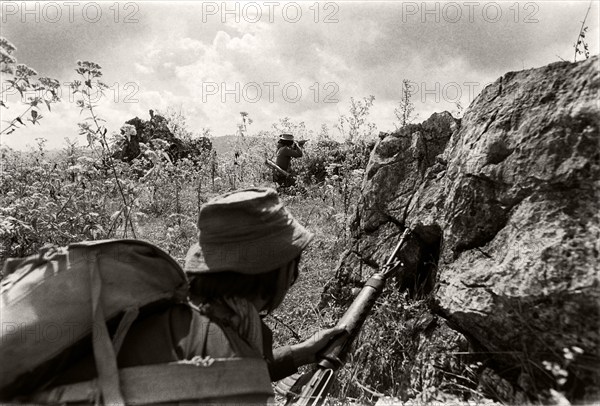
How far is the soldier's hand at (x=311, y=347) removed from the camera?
266 cm

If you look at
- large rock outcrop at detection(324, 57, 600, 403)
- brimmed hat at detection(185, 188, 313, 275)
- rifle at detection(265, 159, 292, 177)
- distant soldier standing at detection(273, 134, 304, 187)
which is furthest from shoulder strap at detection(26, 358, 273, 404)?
rifle at detection(265, 159, 292, 177)

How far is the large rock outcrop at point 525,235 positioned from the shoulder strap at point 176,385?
1.30 m

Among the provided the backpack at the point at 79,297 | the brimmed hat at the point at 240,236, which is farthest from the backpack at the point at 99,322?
the brimmed hat at the point at 240,236

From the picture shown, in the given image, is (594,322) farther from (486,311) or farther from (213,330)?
(213,330)

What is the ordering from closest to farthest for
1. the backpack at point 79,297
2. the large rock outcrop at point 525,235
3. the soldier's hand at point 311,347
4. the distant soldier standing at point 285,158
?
1. the backpack at point 79,297
2. the large rock outcrop at point 525,235
3. the soldier's hand at point 311,347
4. the distant soldier standing at point 285,158

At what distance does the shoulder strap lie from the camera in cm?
159

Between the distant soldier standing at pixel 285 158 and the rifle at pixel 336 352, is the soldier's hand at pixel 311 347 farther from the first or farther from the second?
the distant soldier standing at pixel 285 158

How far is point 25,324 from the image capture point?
5.16 ft

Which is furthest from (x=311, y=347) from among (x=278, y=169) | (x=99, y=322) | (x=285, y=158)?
(x=285, y=158)

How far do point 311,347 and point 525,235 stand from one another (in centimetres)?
140

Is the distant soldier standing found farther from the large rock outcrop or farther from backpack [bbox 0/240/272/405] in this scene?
backpack [bbox 0/240/272/405]

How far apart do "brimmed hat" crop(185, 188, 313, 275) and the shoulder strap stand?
15.9 inches

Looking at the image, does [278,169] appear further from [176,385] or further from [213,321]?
[176,385]

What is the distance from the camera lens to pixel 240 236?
6.17ft
